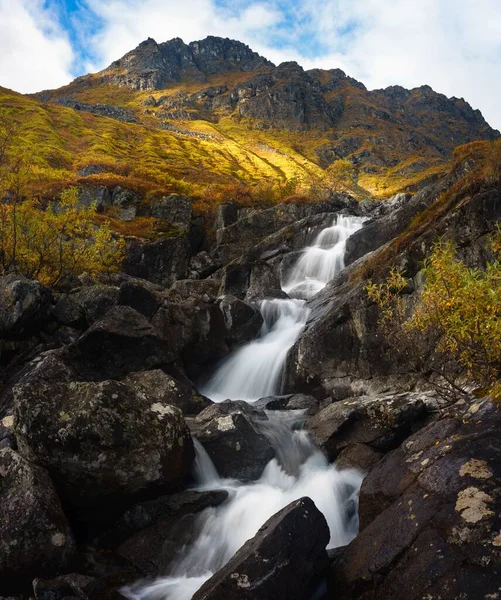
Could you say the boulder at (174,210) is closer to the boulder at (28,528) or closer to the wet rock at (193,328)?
the wet rock at (193,328)

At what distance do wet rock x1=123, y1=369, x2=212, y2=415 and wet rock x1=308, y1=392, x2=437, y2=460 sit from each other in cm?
550

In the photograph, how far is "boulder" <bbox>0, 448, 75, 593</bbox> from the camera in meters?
8.31

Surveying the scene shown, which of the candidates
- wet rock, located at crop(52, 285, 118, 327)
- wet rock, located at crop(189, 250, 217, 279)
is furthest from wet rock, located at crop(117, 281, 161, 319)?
wet rock, located at crop(189, 250, 217, 279)

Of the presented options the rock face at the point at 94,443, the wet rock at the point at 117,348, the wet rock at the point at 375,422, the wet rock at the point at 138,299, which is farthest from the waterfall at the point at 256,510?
the wet rock at the point at 138,299

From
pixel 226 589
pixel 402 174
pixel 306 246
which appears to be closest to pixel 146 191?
pixel 306 246

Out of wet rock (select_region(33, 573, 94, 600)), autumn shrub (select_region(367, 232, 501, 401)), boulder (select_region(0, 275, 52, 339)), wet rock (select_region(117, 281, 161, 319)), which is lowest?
wet rock (select_region(33, 573, 94, 600))

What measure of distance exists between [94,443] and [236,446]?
4524 millimetres

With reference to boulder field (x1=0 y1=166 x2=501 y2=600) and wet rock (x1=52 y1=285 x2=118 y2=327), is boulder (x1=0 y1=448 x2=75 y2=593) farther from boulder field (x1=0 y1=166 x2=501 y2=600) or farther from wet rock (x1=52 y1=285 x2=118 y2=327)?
wet rock (x1=52 y1=285 x2=118 y2=327)

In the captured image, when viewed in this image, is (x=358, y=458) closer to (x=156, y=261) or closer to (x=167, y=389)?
(x=167, y=389)

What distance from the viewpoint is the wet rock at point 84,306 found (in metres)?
22.0

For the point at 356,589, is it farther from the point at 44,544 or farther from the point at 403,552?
the point at 44,544

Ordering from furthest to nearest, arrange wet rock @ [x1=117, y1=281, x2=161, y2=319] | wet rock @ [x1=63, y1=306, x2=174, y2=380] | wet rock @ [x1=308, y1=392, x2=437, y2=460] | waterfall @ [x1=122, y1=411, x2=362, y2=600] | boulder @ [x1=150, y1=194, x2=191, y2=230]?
boulder @ [x1=150, y1=194, x2=191, y2=230] < wet rock @ [x1=117, y1=281, x2=161, y2=319] < wet rock @ [x1=63, y1=306, x2=174, y2=380] < wet rock @ [x1=308, y1=392, x2=437, y2=460] < waterfall @ [x1=122, y1=411, x2=362, y2=600]

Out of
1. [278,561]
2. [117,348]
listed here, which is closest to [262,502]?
[278,561]

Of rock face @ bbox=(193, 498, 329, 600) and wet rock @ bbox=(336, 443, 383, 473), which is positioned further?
wet rock @ bbox=(336, 443, 383, 473)
